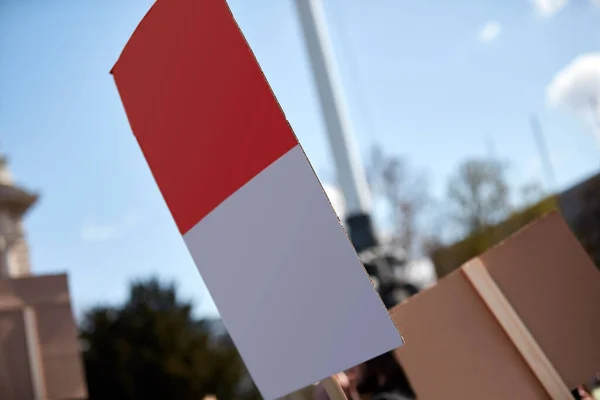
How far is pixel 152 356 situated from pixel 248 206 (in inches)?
365

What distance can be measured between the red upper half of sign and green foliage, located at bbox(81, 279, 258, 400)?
8797mm

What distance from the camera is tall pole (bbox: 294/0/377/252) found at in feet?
36.8

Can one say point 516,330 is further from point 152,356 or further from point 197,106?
point 152,356

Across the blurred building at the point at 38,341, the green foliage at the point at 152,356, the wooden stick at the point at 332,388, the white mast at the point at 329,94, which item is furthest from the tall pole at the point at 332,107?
the wooden stick at the point at 332,388

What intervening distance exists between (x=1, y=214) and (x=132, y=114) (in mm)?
16790

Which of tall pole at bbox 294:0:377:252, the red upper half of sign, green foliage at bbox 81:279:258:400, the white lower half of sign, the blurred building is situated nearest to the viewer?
the white lower half of sign

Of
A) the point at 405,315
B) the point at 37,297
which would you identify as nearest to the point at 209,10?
the point at 405,315

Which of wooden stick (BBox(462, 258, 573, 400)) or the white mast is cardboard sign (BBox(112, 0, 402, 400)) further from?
the white mast

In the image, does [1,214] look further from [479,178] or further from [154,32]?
[154,32]

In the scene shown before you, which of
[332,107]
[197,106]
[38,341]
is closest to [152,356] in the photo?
[332,107]

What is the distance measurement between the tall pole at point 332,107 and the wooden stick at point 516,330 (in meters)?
9.40

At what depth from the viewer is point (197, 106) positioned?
167 cm

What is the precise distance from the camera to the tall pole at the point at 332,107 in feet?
36.8

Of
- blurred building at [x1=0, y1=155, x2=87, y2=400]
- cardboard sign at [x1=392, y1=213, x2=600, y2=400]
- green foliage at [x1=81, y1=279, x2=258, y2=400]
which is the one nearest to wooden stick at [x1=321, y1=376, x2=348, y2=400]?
cardboard sign at [x1=392, y1=213, x2=600, y2=400]
